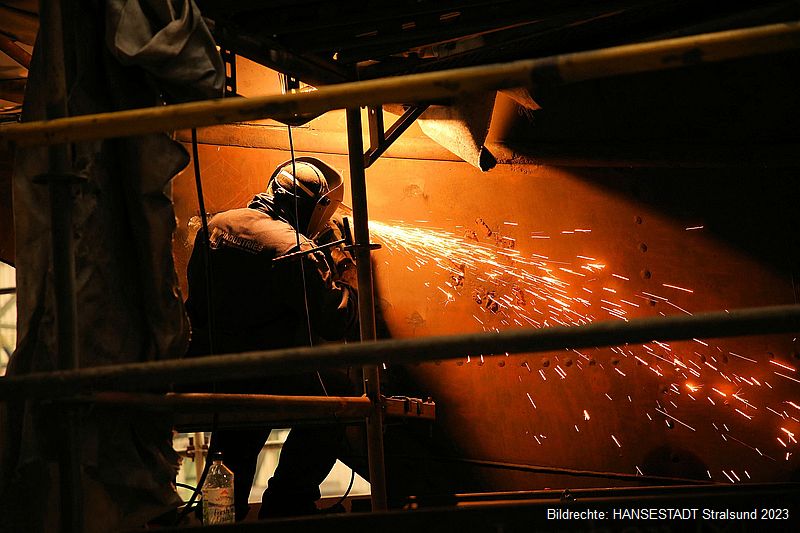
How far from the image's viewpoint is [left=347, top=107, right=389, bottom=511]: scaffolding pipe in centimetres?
403

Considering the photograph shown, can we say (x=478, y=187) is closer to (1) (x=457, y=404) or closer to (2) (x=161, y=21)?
(1) (x=457, y=404)

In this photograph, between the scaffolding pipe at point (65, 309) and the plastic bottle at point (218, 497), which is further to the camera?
the plastic bottle at point (218, 497)

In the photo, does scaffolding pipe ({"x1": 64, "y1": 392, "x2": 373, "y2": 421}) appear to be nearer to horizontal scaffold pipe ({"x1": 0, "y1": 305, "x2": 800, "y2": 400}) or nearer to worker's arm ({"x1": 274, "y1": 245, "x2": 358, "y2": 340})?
horizontal scaffold pipe ({"x1": 0, "y1": 305, "x2": 800, "y2": 400})

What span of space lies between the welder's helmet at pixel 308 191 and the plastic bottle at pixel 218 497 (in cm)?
139

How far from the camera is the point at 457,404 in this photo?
16.0 feet

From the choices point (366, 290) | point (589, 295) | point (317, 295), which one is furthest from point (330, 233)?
point (589, 295)

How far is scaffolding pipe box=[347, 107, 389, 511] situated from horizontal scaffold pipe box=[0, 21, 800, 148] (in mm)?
2017

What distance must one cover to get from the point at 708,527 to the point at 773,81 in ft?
11.6

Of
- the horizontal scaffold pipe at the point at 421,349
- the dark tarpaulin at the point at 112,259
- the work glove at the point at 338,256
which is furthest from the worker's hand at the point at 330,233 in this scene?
the horizontal scaffold pipe at the point at 421,349

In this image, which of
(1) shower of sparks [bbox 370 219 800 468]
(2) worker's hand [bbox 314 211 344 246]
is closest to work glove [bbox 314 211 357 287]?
(2) worker's hand [bbox 314 211 344 246]

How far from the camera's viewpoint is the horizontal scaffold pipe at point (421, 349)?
5.50ft

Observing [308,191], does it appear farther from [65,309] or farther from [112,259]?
[65,309]

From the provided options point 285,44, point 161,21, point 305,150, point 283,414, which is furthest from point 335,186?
point 161,21

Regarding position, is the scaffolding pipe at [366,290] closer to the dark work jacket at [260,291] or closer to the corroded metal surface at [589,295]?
the dark work jacket at [260,291]
